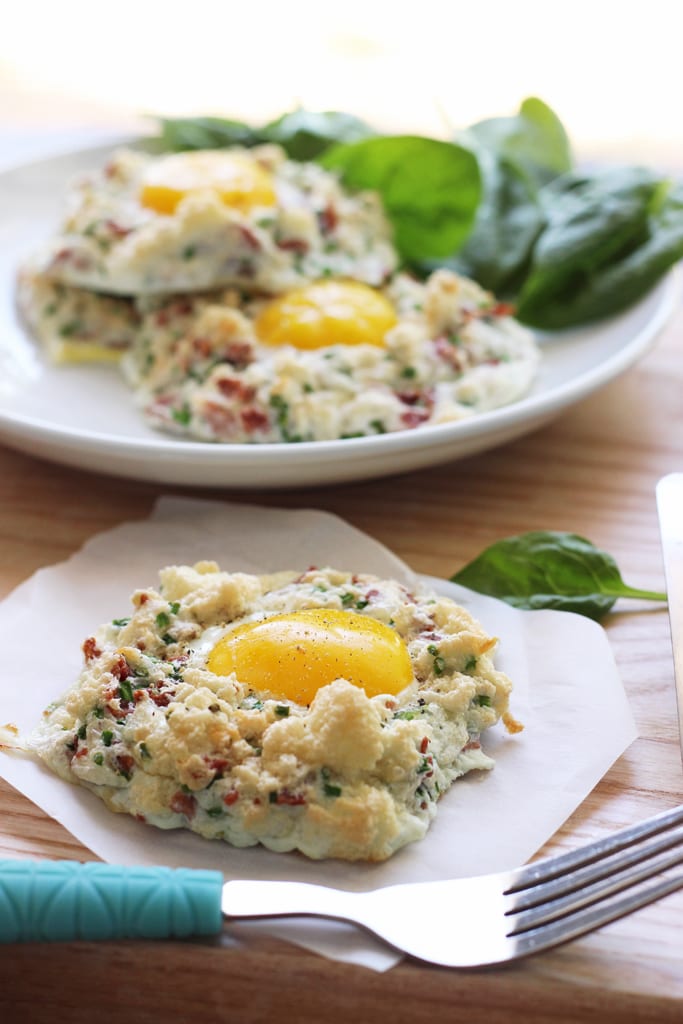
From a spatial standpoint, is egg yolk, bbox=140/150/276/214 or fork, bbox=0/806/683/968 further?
egg yolk, bbox=140/150/276/214

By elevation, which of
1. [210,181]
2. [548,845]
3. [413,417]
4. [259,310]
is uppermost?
[210,181]

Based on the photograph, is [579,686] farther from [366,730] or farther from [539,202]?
[539,202]

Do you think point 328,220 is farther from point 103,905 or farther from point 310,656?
point 103,905

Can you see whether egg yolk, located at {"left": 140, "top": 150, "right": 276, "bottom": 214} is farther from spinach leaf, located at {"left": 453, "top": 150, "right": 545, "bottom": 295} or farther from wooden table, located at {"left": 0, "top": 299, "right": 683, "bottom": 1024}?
wooden table, located at {"left": 0, "top": 299, "right": 683, "bottom": 1024}

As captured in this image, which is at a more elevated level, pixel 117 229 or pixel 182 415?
pixel 117 229

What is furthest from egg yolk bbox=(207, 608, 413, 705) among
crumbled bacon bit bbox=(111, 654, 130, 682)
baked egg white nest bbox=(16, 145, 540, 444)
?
baked egg white nest bbox=(16, 145, 540, 444)

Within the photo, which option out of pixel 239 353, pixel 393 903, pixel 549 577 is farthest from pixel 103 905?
pixel 239 353
